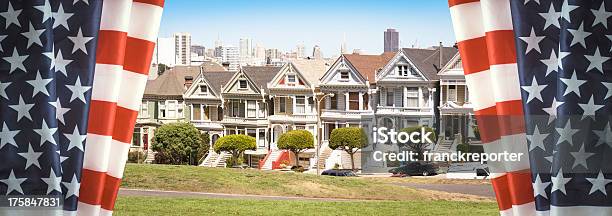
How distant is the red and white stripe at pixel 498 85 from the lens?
1583 mm

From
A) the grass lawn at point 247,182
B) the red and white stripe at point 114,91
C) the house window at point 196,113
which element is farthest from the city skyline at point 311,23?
the red and white stripe at point 114,91

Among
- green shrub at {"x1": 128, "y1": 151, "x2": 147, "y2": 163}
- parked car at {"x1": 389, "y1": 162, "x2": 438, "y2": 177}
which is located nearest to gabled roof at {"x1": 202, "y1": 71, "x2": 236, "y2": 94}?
green shrub at {"x1": 128, "y1": 151, "x2": 147, "y2": 163}

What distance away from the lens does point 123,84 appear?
5.42 ft

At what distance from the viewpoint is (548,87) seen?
1580mm

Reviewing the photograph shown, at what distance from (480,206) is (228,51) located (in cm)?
101

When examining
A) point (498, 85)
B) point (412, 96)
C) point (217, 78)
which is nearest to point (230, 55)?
point (217, 78)

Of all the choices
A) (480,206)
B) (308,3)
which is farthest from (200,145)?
(480,206)

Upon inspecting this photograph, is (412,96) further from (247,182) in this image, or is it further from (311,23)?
(247,182)

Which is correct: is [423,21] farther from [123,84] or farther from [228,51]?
[123,84]

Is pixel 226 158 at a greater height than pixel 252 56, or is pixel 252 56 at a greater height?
pixel 252 56

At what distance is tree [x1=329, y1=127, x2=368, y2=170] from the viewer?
6.82 ft

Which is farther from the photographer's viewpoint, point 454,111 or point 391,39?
point 391,39

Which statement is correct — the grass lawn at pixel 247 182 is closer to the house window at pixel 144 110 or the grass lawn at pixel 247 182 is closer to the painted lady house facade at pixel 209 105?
the painted lady house facade at pixel 209 105

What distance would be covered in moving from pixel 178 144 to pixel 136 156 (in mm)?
161
